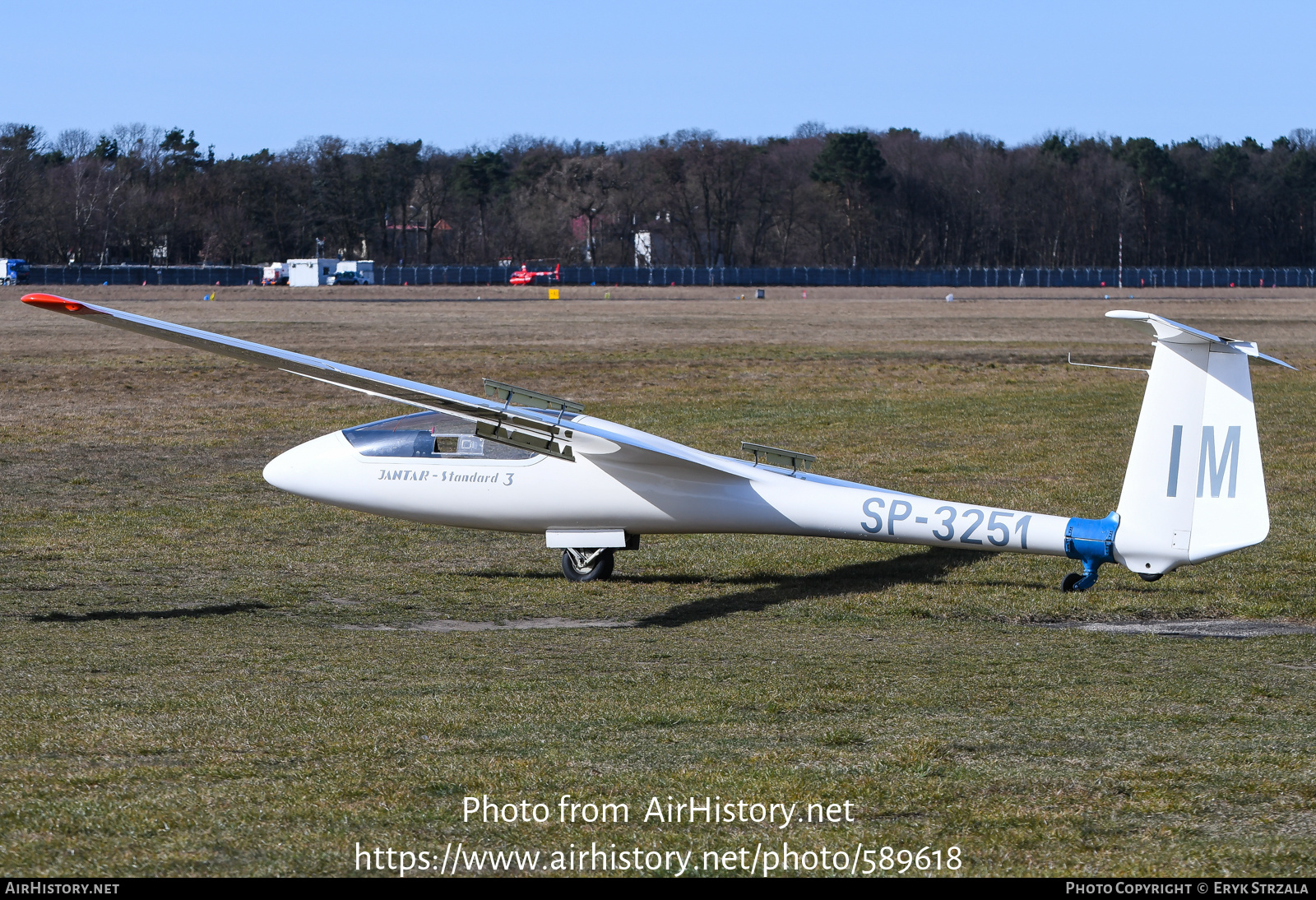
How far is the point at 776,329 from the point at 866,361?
1670 cm

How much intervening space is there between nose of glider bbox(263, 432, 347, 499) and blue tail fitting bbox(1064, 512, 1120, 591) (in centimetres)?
787

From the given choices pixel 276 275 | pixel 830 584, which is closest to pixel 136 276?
pixel 276 275

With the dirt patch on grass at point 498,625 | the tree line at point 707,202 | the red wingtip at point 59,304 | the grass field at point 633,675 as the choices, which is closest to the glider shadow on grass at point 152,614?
the grass field at point 633,675

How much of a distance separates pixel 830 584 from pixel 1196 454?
4.17 meters

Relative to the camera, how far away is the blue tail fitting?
12.4 meters

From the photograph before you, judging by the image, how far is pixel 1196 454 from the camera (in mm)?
11539

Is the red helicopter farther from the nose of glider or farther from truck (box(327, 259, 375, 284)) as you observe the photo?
the nose of glider

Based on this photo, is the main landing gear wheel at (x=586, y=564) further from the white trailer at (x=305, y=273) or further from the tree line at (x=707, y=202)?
the tree line at (x=707, y=202)

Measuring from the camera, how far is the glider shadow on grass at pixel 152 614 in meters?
12.1

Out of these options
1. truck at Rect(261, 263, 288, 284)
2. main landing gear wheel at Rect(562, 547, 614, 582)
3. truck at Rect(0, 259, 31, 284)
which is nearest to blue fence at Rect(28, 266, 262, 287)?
truck at Rect(0, 259, 31, 284)

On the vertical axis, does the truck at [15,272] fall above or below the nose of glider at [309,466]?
above

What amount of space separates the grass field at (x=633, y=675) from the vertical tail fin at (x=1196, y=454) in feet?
3.10

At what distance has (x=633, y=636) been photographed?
11828 millimetres
